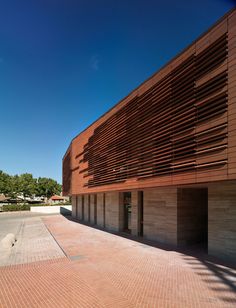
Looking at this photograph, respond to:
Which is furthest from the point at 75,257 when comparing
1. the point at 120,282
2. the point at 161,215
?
the point at 161,215

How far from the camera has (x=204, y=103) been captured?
9391 mm

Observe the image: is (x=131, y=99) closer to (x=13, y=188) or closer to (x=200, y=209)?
(x=200, y=209)

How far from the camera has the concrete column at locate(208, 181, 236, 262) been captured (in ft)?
33.1

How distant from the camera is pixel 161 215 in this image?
14.2m

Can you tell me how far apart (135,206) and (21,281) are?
31.9ft

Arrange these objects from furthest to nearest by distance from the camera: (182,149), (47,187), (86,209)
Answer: (47,187)
(86,209)
(182,149)

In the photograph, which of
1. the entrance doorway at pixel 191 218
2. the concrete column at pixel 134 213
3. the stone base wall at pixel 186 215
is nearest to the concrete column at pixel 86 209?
the stone base wall at pixel 186 215

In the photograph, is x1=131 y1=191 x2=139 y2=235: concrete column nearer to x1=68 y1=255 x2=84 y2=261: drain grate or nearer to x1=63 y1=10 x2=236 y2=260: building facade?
x1=63 y1=10 x2=236 y2=260: building facade

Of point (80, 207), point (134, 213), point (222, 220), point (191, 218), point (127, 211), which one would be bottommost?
point (80, 207)

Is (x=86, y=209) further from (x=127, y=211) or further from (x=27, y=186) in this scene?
(x=27, y=186)

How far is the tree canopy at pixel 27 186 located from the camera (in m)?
65.9

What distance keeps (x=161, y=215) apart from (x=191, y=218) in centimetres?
162

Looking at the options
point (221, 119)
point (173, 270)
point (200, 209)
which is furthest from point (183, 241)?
point (221, 119)

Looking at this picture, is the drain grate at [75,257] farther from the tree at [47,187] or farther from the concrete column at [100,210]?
the tree at [47,187]
